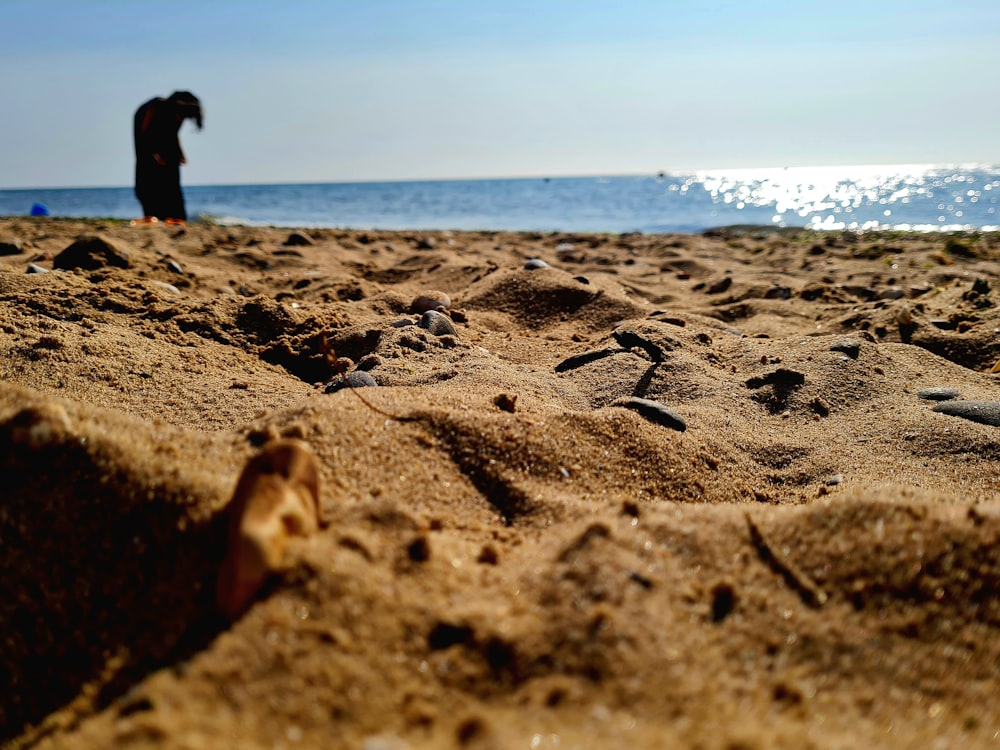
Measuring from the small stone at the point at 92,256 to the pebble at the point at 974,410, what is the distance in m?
3.89

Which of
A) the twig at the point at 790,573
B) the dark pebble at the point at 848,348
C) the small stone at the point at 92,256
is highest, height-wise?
the small stone at the point at 92,256

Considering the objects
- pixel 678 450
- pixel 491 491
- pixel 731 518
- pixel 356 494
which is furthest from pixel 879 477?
pixel 356 494

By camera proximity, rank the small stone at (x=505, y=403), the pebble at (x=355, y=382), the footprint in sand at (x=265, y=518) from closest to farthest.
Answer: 1. the footprint in sand at (x=265, y=518)
2. the small stone at (x=505, y=403)
3. the pebble at (x=355, y=382)

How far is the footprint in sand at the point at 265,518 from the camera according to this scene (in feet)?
3.70

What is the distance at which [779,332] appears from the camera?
392 cm

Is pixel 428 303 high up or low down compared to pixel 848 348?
up

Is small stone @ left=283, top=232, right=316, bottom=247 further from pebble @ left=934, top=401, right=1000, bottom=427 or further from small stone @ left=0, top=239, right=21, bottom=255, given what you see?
pebble @ left=934, top=401, right=1000, bottom=427

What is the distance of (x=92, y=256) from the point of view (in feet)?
13.0

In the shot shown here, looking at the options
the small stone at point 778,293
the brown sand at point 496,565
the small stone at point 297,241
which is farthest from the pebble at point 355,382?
the small stone at point 297,241

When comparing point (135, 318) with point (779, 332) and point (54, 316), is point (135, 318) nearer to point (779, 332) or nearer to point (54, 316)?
point (54, 316)

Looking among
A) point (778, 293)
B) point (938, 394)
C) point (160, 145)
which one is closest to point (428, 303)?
point (938, 394)

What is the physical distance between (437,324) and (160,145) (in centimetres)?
714

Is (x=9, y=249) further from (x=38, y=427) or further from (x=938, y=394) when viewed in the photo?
(x=938, y=394)

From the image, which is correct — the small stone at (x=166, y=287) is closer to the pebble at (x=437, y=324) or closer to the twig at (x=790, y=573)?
the pebble at (x=437, y=324)
